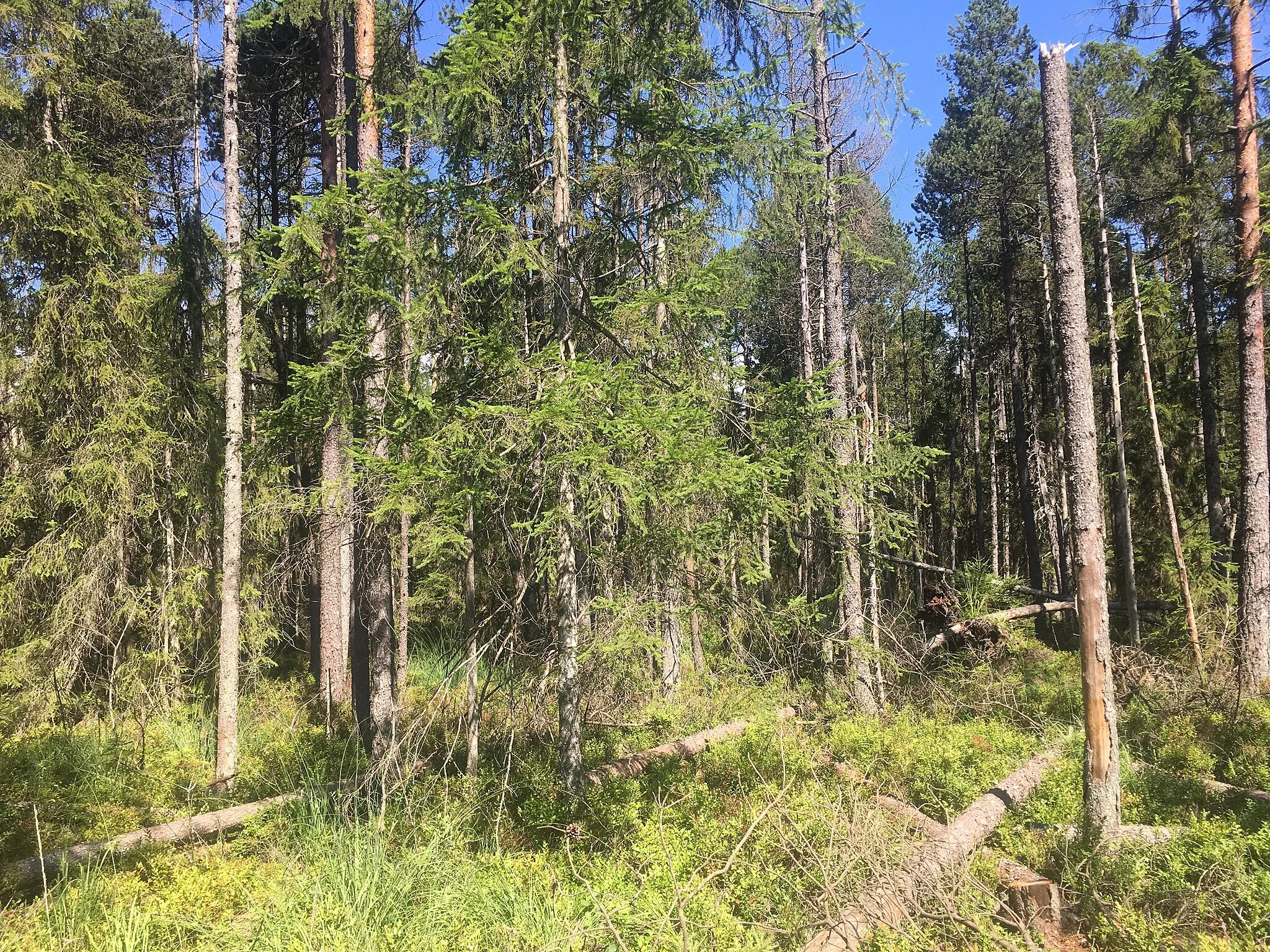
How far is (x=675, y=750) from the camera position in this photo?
845 cm

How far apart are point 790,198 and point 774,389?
184cm

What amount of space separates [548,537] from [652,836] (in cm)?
261

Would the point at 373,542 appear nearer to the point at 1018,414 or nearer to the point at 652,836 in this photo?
the point at 652,836

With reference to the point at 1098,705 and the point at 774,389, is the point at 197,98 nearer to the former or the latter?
the point at 774,389

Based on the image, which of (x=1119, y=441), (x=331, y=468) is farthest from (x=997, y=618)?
(x=331, y=468)

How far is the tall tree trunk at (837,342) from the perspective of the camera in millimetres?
9016

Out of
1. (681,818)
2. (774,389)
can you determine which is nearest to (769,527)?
(774,389)

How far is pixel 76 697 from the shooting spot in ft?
33.7

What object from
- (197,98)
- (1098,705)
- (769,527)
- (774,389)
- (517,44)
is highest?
(197,98)

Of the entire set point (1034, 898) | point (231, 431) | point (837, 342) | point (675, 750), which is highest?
point (837, 342)

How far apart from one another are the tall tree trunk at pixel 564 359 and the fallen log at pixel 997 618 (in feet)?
22.4

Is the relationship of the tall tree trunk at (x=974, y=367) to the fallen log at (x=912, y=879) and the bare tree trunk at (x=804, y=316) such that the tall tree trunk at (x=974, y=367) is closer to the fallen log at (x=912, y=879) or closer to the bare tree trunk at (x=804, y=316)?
the bare tree trunk at (x=804, y=316)

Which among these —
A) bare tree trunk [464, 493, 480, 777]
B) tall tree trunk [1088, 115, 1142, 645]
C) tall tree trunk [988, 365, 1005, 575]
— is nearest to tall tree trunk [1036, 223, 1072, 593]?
tall tree trunk [1088, 115, 1142, 645]

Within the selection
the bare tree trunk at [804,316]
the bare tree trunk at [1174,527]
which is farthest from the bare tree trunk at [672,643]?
the bare tree trunk at [1174,527]
